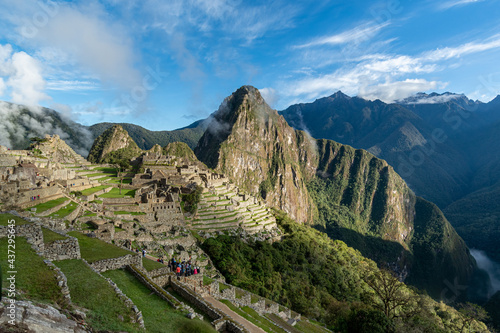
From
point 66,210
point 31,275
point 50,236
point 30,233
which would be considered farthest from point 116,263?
point 66,210

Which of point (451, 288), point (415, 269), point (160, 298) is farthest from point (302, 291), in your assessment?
point (415, 269)

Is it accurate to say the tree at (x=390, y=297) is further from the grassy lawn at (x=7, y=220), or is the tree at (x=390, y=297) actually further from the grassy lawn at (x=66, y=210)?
the grassy lawn at (x=66, y=210)

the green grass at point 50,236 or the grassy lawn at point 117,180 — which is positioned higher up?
the grassy lawn at point 117,180

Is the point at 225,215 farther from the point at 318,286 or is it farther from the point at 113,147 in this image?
the point at 113,147

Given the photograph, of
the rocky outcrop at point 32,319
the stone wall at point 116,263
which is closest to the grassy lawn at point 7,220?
the stone wall at point 116,263

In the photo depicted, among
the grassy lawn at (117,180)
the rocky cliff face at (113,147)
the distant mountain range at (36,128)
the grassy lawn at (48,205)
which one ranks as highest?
the distant mountain range at (36,128)

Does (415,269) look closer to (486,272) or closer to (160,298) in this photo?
(486,272)
